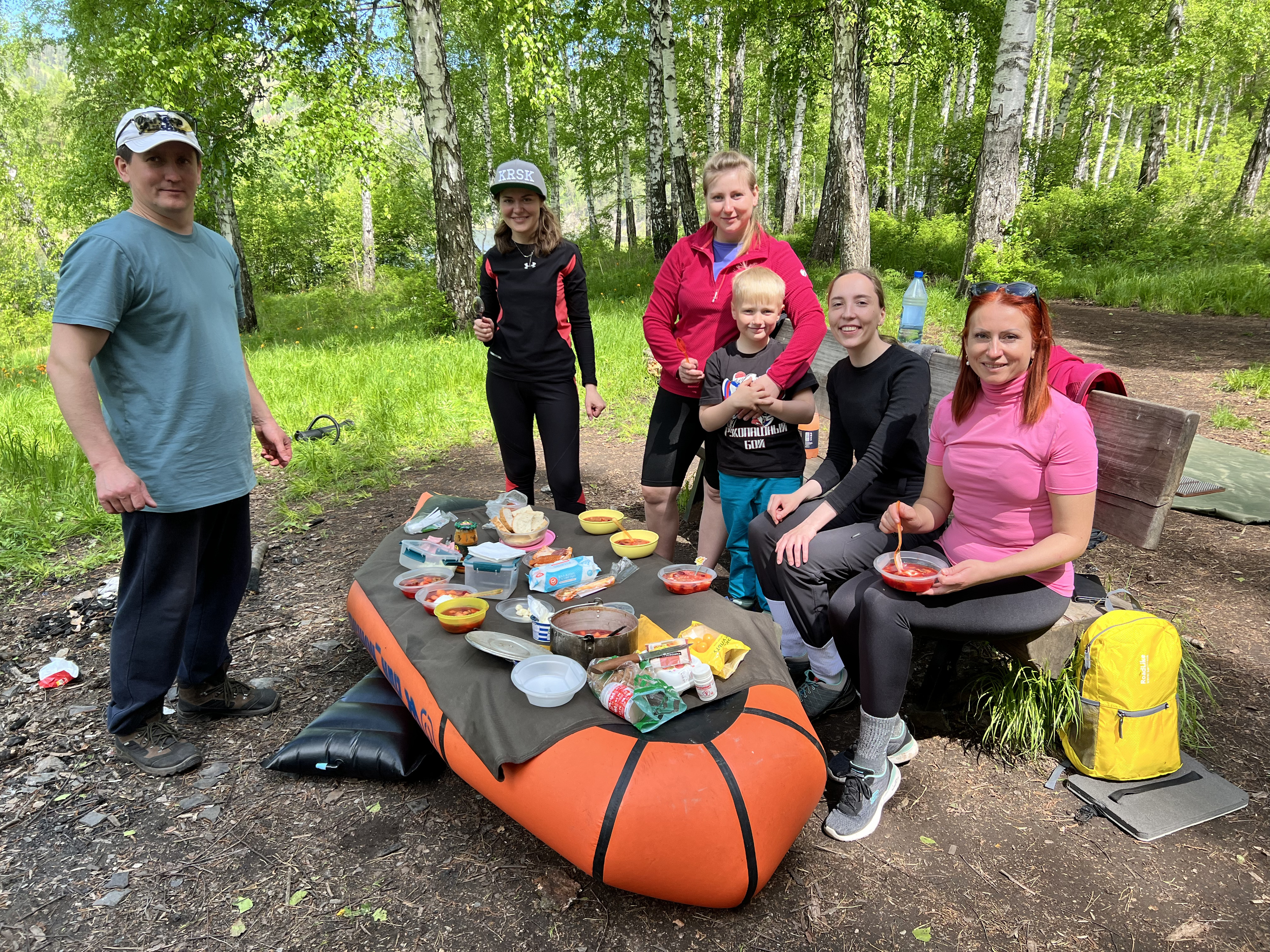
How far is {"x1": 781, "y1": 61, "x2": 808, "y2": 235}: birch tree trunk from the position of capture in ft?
51.8

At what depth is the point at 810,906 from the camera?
210cm

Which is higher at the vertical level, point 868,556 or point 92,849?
point 868,556

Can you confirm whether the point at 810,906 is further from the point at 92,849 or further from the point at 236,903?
the point at 92,849

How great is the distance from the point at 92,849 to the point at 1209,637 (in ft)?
15.2

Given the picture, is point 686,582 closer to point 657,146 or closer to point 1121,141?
point 657,146

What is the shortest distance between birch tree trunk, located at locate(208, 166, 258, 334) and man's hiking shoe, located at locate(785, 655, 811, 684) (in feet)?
30.6

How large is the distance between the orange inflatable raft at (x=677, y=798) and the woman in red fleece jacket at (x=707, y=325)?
5.28ft

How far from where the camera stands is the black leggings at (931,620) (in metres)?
2.39

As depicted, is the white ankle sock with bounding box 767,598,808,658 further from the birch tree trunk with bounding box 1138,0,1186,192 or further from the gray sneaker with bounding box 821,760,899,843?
the birch tree trunk with bounding box 1138,0,1186,192

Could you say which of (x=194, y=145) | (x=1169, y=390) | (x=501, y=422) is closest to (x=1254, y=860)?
(x=501, y=422)

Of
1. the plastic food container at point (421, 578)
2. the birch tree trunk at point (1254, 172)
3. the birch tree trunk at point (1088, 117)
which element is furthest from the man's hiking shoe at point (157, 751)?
the birch tree trunk at point (1088, 117)

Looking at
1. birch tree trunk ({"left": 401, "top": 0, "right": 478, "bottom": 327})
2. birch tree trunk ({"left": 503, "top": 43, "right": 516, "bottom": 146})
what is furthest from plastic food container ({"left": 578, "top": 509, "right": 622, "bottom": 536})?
birch tree trunk ({"left": 503, "top": 43, "right": 516, "bottom": 146})

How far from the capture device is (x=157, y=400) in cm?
248

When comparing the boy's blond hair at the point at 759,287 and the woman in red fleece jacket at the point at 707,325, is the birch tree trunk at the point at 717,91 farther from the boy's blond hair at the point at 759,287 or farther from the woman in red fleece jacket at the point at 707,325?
the boy's blond hair at the point at 759,287
